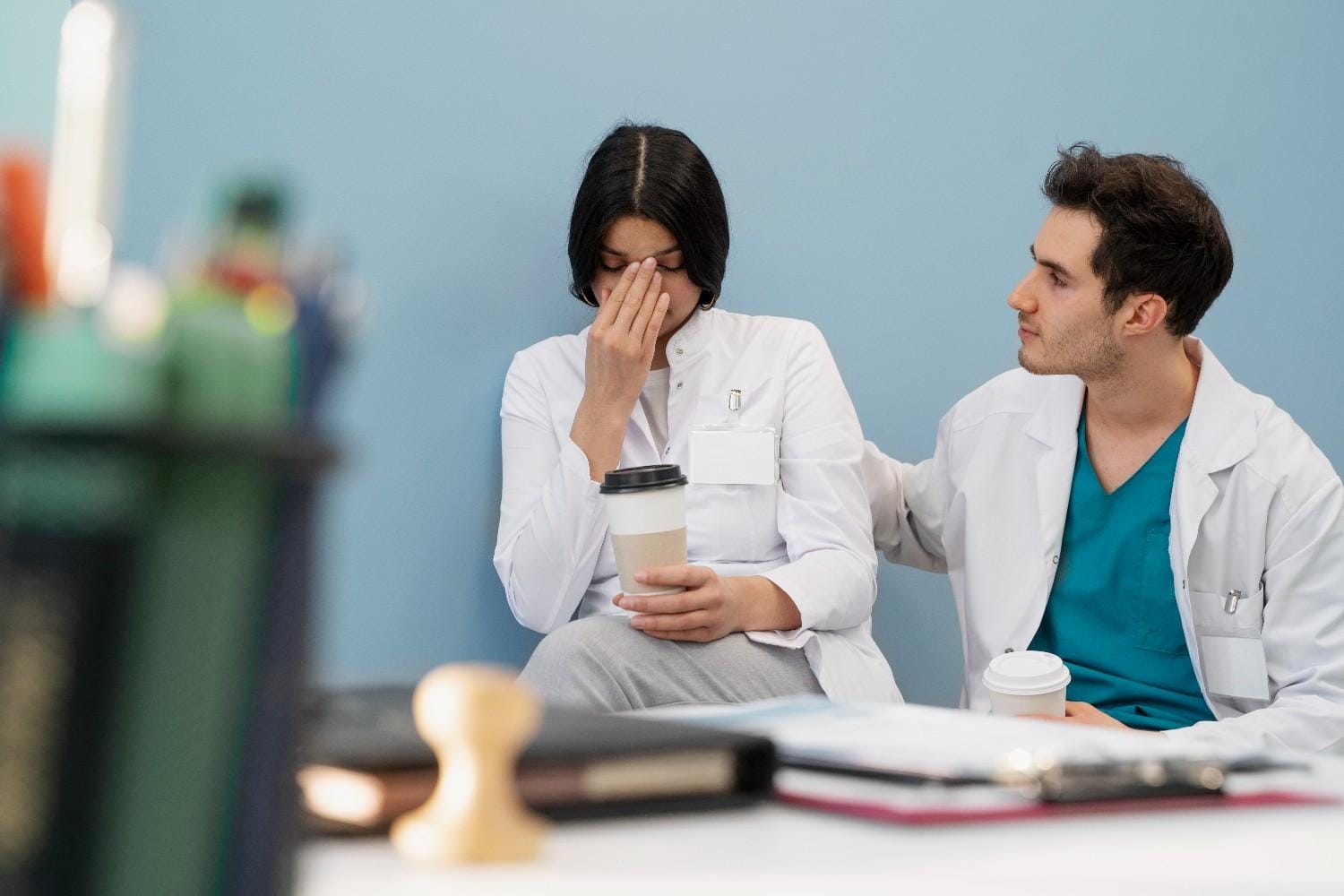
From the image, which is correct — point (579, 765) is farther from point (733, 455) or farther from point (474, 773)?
point (733, 455)

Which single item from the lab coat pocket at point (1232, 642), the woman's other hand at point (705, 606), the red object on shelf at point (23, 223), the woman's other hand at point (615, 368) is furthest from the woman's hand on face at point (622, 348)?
the red object on shelf at point (23, 223)

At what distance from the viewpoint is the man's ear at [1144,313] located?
6.95ft

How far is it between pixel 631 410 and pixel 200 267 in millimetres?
1640

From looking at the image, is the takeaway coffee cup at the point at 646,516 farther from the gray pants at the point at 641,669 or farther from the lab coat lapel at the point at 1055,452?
the lab coat lapel at the point at 1055,452

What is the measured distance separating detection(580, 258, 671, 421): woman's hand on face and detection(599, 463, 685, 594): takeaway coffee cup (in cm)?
38

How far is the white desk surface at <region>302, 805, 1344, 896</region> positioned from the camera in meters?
0.46

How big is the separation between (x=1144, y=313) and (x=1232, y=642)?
532 millimetres

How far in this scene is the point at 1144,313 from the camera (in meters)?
2.13

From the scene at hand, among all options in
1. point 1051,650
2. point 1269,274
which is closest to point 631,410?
point 1051,650

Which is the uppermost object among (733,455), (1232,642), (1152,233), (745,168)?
(745,168)

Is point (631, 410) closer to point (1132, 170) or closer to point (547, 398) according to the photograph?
point (547, 398)

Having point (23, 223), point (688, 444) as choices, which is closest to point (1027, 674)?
point (688, 444)

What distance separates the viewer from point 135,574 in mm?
292

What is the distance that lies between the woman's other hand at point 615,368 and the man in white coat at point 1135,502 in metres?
0.48
